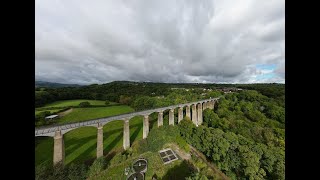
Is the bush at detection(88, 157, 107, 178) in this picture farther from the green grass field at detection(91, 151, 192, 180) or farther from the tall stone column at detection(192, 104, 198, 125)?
the tall stone column at detection(192, 104, 198, 125)

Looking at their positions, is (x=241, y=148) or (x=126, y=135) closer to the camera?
(x=241, y=148)

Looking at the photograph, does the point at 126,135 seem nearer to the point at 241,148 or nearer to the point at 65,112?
the point at 241,148

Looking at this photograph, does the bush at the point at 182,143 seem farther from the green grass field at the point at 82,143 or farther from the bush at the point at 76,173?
the bush at the point at 76,173

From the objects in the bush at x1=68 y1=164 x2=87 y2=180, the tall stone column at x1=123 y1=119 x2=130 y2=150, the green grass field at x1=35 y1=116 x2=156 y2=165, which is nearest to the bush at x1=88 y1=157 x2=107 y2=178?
the bush at x1=68 y1=164 x2=87 y2=180

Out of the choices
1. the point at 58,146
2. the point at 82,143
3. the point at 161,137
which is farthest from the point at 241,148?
the point at 82,143

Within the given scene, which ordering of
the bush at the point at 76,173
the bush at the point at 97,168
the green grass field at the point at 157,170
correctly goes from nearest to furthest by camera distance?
the bush at the point at 76,173 → the green grass field at the point at 157,170 → the bush at the point at 97,168

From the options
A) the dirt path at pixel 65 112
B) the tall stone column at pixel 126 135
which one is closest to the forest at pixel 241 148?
the tall stone column at pixel 126 135

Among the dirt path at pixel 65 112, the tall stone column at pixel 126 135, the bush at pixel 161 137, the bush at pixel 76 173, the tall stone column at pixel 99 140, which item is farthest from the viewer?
the dirt path at pixel 65 112

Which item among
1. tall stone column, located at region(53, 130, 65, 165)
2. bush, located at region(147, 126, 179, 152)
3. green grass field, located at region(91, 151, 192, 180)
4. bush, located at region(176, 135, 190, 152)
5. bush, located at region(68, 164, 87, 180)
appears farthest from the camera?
bush, located at region(176, 135, 190, 152)
